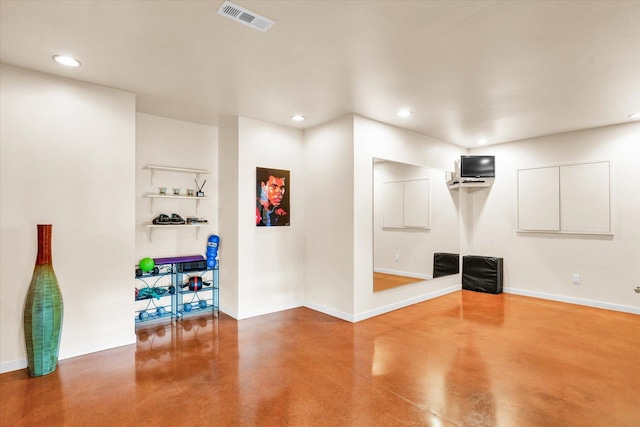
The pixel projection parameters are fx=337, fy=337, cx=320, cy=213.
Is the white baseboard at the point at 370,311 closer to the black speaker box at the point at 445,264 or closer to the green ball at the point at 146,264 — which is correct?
the black speaker box at the point at 445,264

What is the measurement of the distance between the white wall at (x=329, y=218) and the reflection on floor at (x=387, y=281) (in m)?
0.50

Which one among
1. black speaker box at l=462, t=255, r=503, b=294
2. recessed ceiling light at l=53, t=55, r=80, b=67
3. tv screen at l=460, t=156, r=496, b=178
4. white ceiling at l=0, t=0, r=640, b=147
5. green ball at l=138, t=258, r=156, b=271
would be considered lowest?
black speaker box at l=462, t=255, r=503, b=294

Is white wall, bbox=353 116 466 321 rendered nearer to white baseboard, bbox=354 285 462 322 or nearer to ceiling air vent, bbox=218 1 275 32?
white baseboard, bbox=354 285 462 322

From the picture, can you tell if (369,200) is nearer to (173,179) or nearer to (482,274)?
(173,179)

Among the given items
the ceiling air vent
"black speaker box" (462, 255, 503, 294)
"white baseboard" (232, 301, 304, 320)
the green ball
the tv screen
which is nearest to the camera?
the ceiling air vent

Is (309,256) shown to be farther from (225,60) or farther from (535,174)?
(535,174)

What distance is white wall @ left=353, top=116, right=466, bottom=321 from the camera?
15.1 ft

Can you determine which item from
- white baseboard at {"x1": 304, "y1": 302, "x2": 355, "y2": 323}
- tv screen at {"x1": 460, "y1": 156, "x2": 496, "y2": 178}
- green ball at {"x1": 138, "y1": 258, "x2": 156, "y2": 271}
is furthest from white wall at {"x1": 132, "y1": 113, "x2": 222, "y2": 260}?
tv screen at {"x1": 460, "y1": 156, "x2": 496, "y2": 178}

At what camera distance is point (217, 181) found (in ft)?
17.1

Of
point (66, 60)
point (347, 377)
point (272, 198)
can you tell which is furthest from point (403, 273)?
point (66, 60)

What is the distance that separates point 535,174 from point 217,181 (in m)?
5.47

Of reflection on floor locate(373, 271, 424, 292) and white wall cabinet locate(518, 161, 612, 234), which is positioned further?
white wall cabinet locate(518, 161, 612, 234)

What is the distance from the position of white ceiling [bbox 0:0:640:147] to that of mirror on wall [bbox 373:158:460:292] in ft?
4.06

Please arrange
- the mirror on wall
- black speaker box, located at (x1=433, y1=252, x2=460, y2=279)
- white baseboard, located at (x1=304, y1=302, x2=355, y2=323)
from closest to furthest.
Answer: white baseboard, located at (x1=304, y1=302, x2=355, y2=323), the mirror on wall, black speaker box, located at (x1=433, y1=252, x2=460, y2=279)
